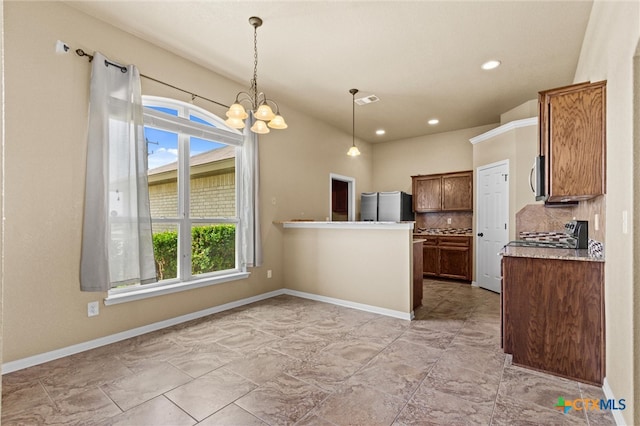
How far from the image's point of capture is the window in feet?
11.5

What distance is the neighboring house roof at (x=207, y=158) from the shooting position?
3584mm

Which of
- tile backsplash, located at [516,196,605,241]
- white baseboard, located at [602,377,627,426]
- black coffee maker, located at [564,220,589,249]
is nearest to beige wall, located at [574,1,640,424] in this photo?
white baseboard, located at [602,377,627,426]

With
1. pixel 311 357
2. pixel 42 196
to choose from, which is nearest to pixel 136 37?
pixel 42 196

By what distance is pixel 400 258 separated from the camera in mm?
3809

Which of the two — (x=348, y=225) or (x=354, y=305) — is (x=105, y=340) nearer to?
(x=354, y=305)

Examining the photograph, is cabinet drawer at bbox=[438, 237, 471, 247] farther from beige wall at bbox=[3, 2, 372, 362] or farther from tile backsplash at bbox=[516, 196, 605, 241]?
beige wall at bbox=[3, 2, 372, 362]

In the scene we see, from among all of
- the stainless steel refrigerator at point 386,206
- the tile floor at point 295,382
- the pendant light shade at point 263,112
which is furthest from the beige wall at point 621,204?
the stainless steel refrigerator at point 386,206

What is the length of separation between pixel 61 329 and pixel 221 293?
165 cm

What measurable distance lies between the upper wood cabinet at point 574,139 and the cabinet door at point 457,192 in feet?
11.9

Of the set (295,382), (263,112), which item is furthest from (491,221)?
(295,382)

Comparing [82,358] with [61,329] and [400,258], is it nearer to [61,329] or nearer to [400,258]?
[61,329]

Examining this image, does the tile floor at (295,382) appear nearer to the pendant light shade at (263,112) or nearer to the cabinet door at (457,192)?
the pendant light shade at (263,112)

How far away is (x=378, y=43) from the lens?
335 cm

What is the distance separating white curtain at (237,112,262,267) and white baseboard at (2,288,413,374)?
648 mm
